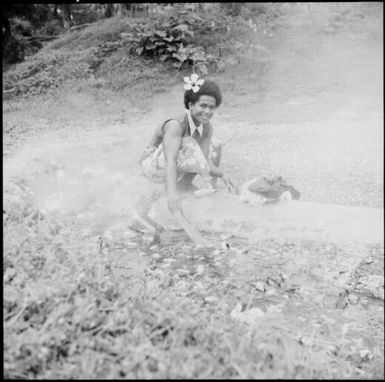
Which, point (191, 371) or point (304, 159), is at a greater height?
point (191, 371)

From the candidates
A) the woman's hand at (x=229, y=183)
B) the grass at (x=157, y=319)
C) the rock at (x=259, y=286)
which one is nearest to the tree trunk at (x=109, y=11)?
the woman's hand at (x=229, y=183)

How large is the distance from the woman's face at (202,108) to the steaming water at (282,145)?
A: 88 cm

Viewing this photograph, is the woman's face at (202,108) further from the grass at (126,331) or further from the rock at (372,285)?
the rock at (372,285)

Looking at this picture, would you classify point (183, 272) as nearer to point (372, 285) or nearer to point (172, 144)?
point (172, 144)

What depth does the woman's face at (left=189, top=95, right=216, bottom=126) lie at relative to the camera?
168 inches

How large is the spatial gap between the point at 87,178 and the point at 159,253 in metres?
2.56

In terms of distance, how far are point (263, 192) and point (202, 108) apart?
102 cm

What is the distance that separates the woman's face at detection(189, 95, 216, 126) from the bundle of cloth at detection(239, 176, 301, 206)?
2.64 ft

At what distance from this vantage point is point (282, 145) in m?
7.18

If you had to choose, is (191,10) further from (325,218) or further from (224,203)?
(325,218)

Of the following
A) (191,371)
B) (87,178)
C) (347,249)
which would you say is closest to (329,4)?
(87,178)

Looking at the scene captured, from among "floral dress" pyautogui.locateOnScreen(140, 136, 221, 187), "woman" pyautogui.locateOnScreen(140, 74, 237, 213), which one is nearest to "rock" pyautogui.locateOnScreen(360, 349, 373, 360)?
"woman" pyautogui.locateOnScreen(140, 74, 237, 213)

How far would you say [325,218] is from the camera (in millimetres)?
4414

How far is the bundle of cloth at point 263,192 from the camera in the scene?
15.2 feet
